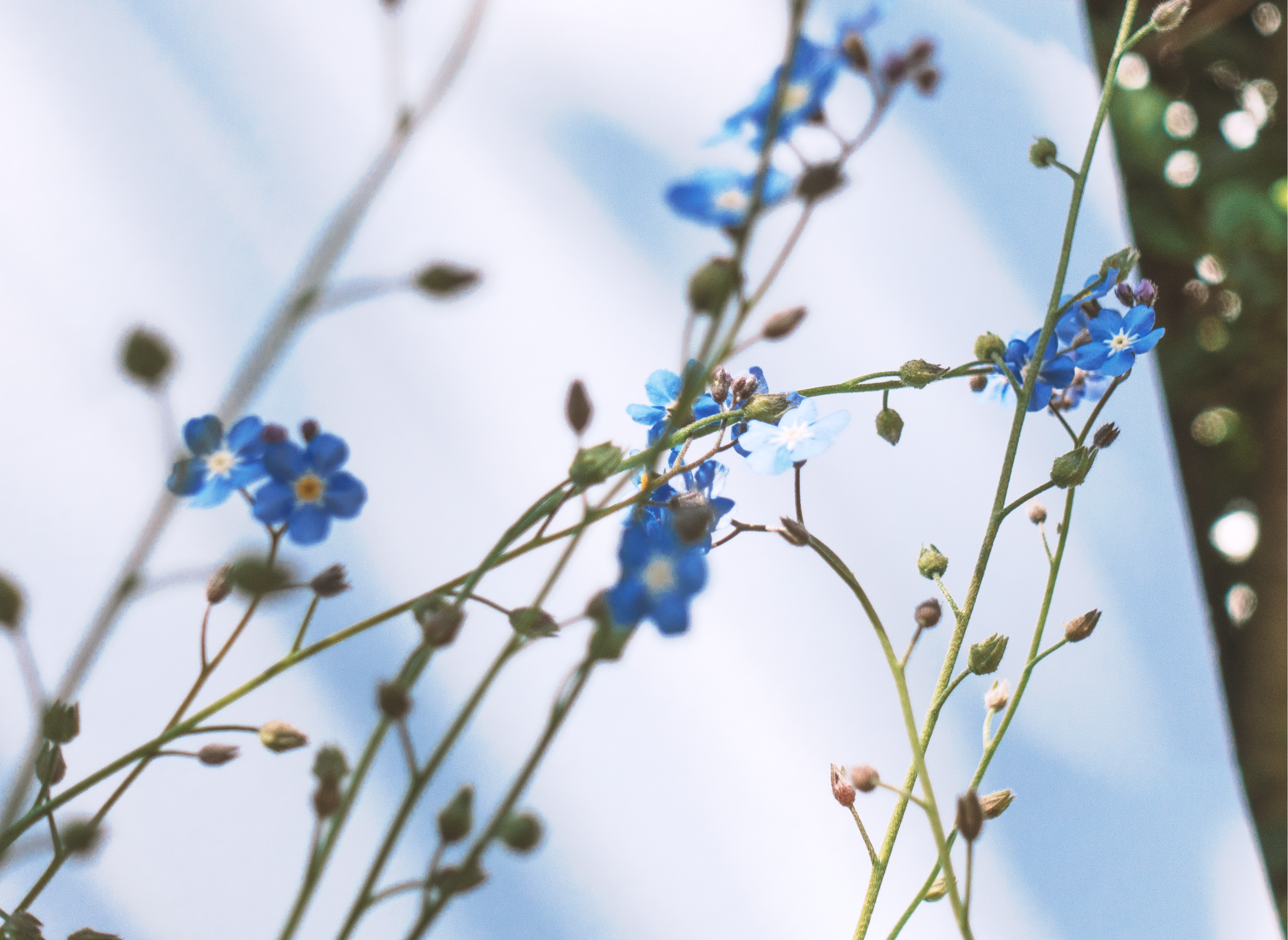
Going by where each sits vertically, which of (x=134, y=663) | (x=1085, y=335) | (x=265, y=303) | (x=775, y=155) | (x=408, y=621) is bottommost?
(x=134, y=663)

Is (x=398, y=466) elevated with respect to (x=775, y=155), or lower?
lower

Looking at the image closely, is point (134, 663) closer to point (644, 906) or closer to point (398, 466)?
point (398, 466)

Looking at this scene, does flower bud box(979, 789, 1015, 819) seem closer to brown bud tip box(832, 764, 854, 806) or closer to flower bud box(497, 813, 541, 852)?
brown bud tip box(832, 764, 854, 806)

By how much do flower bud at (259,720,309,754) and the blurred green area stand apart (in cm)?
121

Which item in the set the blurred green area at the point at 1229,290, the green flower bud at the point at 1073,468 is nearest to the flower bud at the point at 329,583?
the green flower bud at the point at 1073,468

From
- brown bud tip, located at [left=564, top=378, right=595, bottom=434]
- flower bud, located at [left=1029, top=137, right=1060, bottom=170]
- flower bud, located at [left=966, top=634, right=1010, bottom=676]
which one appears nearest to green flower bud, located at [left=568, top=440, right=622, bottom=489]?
brown bud tip, located at [left=564, top=378, right=595, bottom=434]

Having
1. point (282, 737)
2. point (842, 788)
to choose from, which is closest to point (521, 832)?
point (282, 737)

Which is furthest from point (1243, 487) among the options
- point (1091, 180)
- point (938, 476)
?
point (938, 476)

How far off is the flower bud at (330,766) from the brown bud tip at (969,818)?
0.70 feet

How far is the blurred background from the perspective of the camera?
57cm

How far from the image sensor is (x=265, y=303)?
25.2 inches

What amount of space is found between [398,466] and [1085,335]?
47 cm

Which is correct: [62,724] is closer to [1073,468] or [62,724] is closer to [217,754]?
[217,754]

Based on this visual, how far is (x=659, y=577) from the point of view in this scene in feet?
0.89
